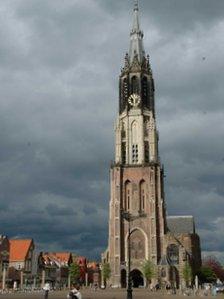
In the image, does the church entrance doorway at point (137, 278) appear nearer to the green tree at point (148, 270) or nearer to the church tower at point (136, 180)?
the church tower at point (136, 180)

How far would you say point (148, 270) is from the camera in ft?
332

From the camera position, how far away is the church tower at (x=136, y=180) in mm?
108125

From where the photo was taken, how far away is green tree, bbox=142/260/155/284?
101 meters

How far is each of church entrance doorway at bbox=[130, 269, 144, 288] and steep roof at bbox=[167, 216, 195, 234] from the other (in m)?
27.1

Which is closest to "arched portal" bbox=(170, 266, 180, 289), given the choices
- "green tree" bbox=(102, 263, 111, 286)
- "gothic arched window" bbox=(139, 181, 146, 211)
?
"green tree" bbox=(102, 263, 111, 286)

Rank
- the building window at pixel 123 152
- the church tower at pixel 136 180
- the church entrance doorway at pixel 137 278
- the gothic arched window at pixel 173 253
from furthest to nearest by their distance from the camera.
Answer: the building window at pixel 123 152 < the church entrance doorway at pixel 137 278 < the gothic arched window at pixel 173 253 < the church tower at pixel 136 180

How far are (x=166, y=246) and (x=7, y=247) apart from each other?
3471cm

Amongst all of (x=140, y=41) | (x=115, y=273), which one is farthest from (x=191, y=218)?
(x=140, y=41)

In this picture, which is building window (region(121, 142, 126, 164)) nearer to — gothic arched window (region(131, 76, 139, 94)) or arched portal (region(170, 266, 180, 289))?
gothic arched window (region(131, 76, 139, 94))

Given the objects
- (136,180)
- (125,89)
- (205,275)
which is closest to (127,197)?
(136,180)

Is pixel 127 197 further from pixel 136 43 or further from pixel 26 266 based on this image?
pixel 136 43

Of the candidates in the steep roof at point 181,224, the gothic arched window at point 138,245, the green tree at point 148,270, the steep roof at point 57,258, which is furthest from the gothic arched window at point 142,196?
the steep roof at point 57,258

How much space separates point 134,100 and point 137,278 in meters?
45.0

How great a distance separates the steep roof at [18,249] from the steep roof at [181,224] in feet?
144
